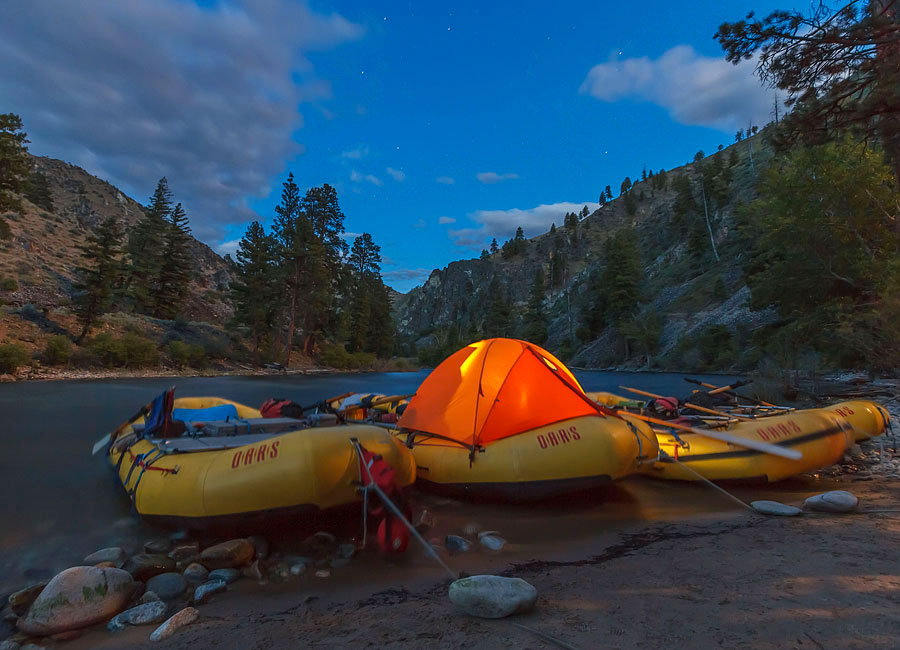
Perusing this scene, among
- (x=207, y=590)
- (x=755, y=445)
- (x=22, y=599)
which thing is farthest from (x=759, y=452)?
(x=22, y=599)

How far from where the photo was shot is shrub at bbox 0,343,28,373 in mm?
20594

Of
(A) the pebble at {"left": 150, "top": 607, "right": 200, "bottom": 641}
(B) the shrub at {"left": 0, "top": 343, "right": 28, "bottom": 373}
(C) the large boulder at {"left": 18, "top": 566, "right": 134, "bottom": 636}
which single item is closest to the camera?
(A) the pebble at {"left": 150, "top": 607, "right": 200, "bottom": 641}

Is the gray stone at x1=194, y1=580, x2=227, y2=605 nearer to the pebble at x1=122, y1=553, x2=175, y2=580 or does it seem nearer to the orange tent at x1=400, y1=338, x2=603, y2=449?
the pebble at x1=122, y1=553, x2=175, y2=580

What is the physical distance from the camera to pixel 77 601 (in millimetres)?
3307

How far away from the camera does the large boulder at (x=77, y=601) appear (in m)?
3.20

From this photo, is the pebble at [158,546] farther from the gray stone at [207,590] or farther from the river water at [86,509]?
the gray stone at [207,590]

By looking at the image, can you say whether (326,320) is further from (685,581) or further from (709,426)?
(685,581)

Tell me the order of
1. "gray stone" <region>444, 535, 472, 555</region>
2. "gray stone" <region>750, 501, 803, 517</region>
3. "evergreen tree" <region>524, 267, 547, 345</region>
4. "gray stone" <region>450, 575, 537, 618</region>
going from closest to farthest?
"gray stone" <region>450, 575, 537, 618</region>, "gray stone" <region>444, 535, 472, 555</region>, "gray stone" <region>750, 501, 803, 517</region>, "evergreen tree" <region>524, 267, 547, 345</region>

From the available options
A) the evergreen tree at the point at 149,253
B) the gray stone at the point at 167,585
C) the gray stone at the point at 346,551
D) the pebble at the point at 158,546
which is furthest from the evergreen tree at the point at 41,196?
the gray stone at the point at 346,551

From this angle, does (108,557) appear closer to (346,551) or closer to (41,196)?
(346,551)

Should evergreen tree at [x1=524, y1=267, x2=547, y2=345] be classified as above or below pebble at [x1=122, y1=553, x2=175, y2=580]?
above

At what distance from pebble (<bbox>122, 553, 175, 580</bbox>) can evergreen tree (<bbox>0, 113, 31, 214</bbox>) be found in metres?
28.6

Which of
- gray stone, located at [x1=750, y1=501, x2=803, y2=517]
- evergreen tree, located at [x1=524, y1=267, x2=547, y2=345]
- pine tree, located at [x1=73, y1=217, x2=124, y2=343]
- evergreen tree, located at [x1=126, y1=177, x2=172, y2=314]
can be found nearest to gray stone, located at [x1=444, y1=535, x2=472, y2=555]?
gray stone, located at [x1=750, y1=501, x2=803, y2=517]

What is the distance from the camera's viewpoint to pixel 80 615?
325 cm
